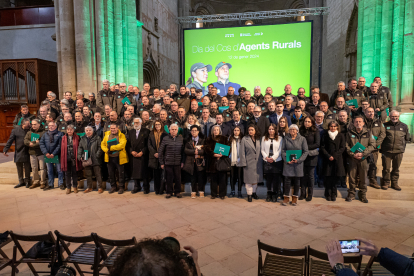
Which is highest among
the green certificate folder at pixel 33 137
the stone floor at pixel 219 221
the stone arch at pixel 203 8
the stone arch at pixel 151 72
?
the stone arch at pixel 203 8

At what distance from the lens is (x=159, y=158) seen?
638cm

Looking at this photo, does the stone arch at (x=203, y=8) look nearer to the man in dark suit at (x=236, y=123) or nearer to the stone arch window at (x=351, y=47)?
the stone arch window at (x=351, y=47)

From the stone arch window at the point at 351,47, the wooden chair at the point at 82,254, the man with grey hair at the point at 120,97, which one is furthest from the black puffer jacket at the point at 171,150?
the stone arch window at the point at 351,47

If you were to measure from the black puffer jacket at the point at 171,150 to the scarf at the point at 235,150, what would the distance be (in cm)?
119

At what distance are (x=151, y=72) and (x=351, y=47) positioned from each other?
421 inches

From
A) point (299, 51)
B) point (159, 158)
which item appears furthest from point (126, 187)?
→ point (299, 51)

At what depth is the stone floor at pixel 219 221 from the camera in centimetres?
409

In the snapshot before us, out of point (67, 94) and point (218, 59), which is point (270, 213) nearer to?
point (67, 94)

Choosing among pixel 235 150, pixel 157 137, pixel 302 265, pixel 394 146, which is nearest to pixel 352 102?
pixel 394 146

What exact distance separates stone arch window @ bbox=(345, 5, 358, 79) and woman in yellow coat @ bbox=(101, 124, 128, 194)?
493 inches

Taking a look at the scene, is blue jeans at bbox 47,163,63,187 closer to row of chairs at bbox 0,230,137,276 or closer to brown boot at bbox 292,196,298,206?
row of chairs at bbox 0,230,137,276

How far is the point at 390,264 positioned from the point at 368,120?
5.56 metres

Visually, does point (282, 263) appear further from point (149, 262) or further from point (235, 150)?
point (235, 150)

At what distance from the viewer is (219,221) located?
16.5 feet
